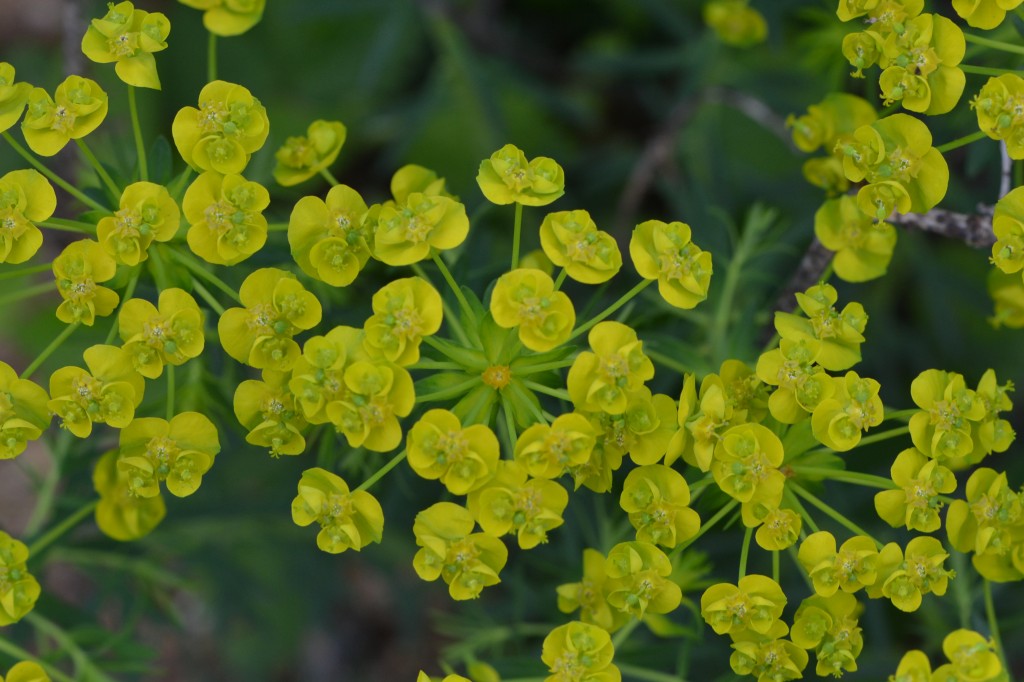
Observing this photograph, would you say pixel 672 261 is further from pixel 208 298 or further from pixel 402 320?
pixel 208 298

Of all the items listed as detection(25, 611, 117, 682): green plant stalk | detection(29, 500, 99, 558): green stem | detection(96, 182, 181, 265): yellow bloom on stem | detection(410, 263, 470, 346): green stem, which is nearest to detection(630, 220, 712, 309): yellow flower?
detection(410, 263, 470, 346): green stem

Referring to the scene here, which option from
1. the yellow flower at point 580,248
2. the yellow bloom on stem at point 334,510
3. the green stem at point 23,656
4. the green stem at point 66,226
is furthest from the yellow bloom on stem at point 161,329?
the green stem at point 23,656

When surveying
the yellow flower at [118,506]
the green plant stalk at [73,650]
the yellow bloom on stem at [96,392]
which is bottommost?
the green plant stalk at [73,650]

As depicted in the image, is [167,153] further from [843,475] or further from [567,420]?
[843,475]

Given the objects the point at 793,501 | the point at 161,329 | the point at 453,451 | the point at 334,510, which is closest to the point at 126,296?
the point at 161,329

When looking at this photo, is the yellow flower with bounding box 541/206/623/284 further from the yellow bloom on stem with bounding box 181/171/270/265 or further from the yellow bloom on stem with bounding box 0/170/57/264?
the yellow bloom on stem with bounding box 0/170/57/264

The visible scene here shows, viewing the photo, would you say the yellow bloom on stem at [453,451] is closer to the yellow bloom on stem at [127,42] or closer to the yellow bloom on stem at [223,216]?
the yellow bloom on stem at [223,216]
